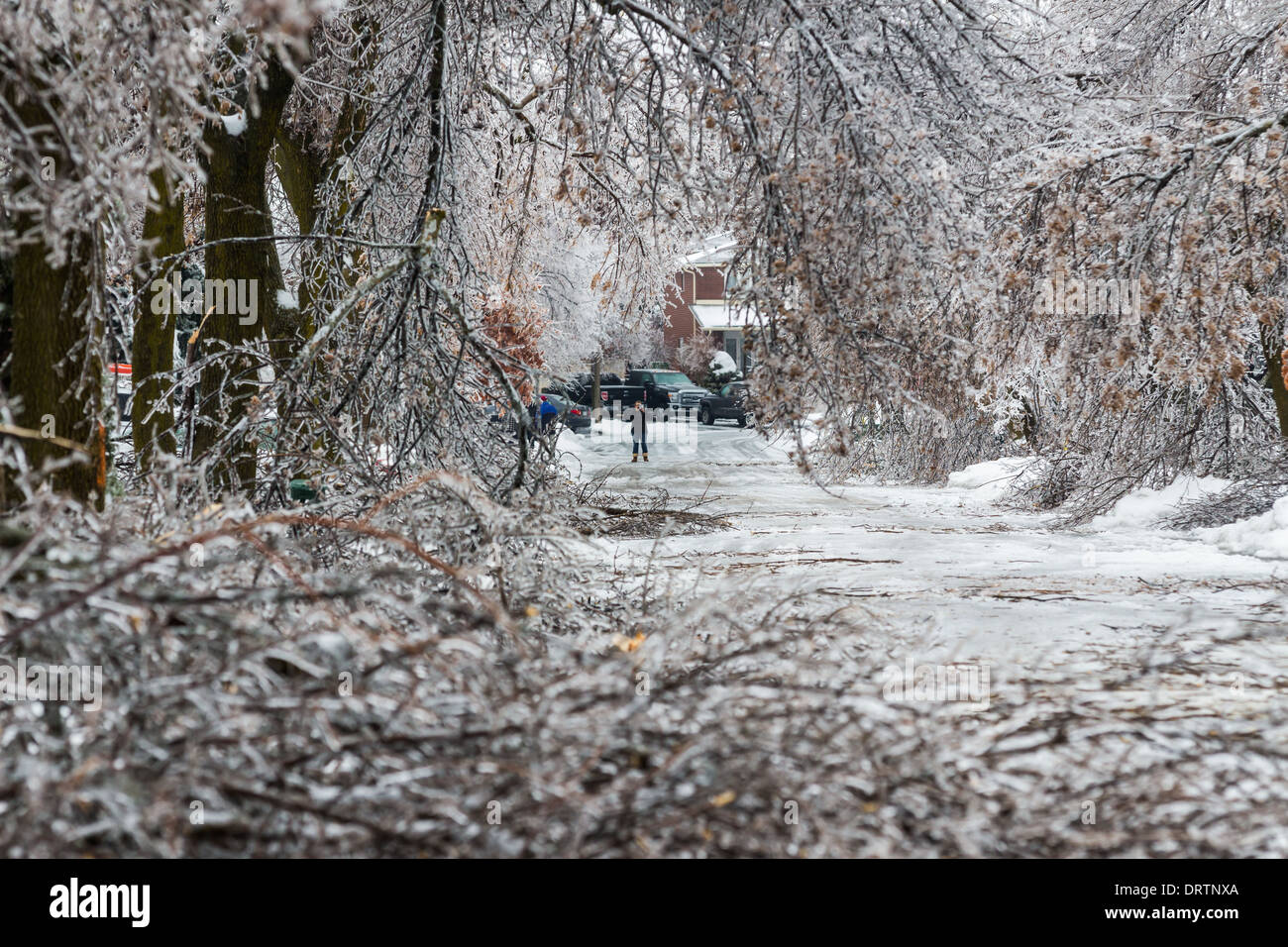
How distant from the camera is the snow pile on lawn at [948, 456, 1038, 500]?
55.6ft

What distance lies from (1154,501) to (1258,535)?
2162 mm

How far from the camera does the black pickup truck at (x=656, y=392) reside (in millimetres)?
41938

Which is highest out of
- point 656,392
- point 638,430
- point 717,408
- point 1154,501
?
point 656,392

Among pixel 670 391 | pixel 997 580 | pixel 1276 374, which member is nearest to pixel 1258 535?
pixel 1276 374

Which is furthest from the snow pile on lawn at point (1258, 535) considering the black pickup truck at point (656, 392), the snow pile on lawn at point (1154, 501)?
the black pickup truck at point (656, 392)

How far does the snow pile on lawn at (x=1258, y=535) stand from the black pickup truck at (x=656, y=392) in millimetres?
29513

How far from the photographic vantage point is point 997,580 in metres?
9.29

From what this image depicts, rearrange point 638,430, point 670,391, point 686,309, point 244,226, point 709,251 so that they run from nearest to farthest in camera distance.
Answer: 1. point 244,226
2. point 709,251
3. point 638,430
4. point 670,391
5. point 686,309

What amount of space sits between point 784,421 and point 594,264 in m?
34.7

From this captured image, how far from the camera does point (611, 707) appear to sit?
3459mm

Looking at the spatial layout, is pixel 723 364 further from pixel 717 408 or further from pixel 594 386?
pixel 717 408

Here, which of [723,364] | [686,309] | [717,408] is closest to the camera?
[717,408]
